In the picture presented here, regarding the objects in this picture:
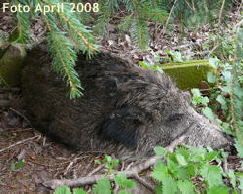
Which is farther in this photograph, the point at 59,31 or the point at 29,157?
the point at 29,157

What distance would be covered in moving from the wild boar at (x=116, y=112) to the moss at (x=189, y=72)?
891 millimetres

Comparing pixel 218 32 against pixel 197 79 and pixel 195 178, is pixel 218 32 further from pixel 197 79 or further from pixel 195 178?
pixel 197 79

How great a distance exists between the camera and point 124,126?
12.7 feet

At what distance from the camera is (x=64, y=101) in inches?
157

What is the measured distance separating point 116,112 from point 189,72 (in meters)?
1.62

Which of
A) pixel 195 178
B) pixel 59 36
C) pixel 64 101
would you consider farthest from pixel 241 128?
pixel 64 101

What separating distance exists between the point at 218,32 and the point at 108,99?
165 centimetres

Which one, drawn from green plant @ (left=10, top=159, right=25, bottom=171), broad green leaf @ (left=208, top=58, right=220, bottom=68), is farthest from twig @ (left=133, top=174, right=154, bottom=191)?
broad green leaf @ (left=208, top=58, right=220, bottom=68)

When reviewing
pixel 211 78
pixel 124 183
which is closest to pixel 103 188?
pixel 124 183

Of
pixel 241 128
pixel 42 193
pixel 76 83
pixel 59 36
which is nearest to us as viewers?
pixel 59 36

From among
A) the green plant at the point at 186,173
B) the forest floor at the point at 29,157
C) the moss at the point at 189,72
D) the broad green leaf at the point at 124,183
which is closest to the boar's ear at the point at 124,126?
the forest floor at the point at 29,157

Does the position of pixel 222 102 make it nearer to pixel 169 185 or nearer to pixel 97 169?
pixel 97 169

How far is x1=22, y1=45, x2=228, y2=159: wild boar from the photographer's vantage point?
12.7ft

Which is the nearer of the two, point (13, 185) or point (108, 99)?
point (13, 185)
